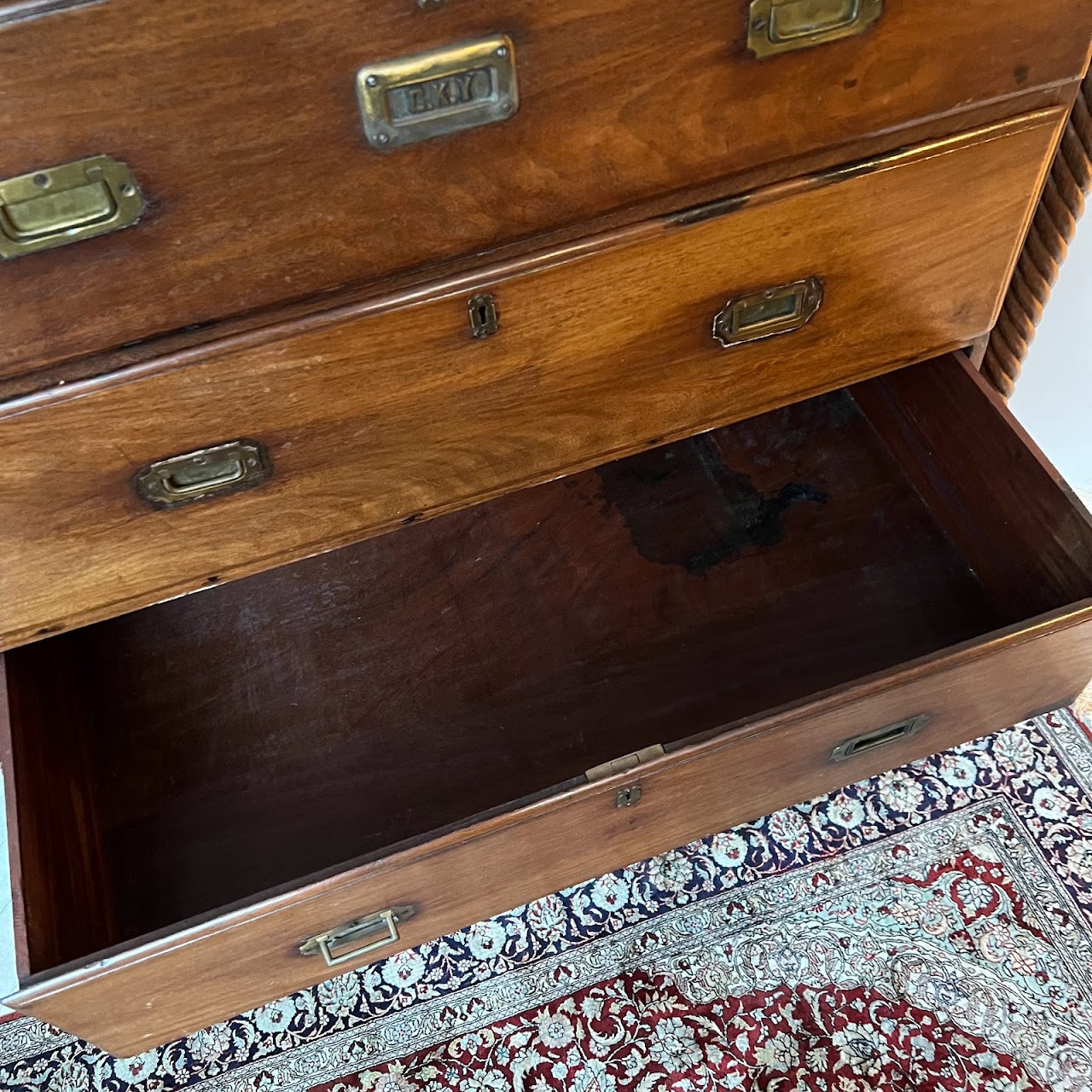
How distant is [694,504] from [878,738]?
0.35 m

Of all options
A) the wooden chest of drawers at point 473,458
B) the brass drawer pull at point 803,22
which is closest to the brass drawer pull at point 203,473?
the wooden chest of drawers at point 473,458

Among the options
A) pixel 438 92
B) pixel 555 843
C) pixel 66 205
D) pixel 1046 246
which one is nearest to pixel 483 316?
pixel 438 92

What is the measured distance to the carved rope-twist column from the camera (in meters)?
0.89

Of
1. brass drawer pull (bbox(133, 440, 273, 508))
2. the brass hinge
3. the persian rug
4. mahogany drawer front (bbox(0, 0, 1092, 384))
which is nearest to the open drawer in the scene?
the brass hinge

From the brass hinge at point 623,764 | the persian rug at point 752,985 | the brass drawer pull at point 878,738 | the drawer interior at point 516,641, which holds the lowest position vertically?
the persian rug at point 752,985

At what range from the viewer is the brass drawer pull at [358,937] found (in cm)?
77

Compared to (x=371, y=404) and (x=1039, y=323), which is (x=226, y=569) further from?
(x=1039, y=323)

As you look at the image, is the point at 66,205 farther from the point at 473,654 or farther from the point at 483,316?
the point at 473,654

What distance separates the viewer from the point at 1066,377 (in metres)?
1.16

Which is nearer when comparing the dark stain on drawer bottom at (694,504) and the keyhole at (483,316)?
the keyhole at (483,316)

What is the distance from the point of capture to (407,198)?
603 millimetres

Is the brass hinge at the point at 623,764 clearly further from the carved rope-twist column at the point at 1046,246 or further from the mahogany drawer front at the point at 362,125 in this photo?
the carved rope-twist column at the point at 1046,246

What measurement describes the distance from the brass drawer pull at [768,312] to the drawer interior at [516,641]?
268 millimetres

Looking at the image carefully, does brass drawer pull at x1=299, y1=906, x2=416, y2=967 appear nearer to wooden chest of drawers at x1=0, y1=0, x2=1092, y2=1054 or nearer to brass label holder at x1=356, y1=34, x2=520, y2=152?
wooden chest of drawers at x1=0, y1=0, x2=1092, y2=1054
